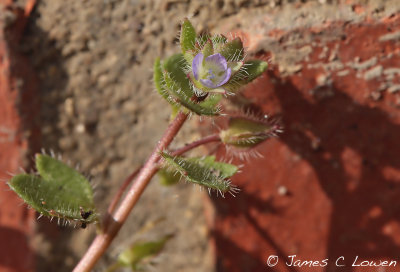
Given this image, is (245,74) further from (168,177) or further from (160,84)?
(168,177)

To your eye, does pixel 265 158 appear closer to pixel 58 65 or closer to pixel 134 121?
pixel 134 121

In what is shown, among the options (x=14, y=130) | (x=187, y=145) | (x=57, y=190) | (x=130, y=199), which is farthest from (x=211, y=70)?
(x=14, y=130)

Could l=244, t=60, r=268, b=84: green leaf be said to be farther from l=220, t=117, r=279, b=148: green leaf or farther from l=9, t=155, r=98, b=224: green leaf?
l=9, t=155, r=98, b=224: green leaf

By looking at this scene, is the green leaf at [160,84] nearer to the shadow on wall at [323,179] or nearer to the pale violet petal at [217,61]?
the pale violet petal at [217,61]

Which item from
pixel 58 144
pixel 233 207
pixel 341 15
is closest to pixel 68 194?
pixel 58 144

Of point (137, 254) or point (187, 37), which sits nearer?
point (187, 37)

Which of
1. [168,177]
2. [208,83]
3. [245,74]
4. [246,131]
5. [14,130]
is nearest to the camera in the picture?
[208,83]

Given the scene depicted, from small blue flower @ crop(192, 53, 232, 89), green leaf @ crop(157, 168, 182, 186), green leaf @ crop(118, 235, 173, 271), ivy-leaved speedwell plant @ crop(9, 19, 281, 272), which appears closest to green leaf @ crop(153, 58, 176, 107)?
ivy-leaved speedwell plant @ crop(9, 19, 281, 272)
